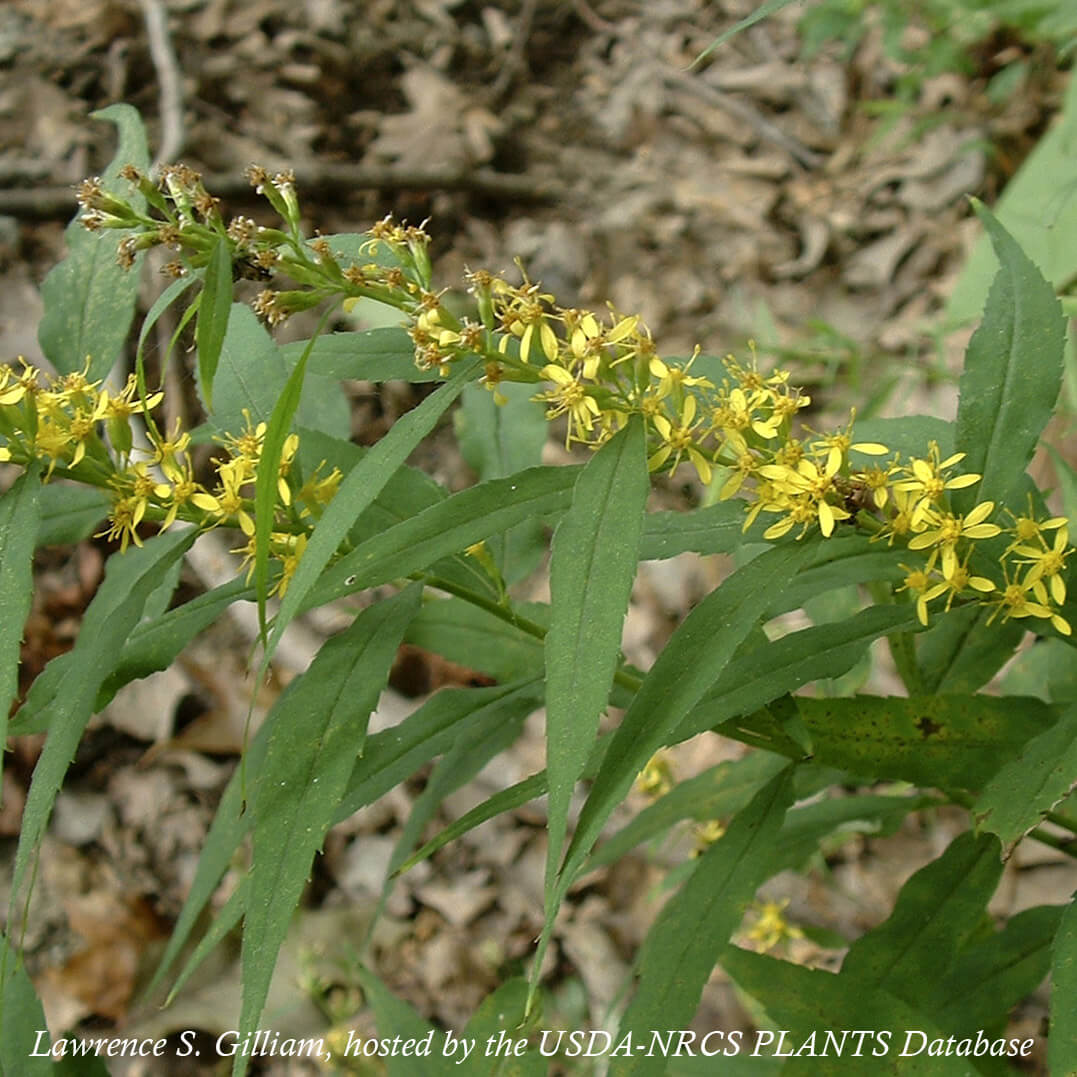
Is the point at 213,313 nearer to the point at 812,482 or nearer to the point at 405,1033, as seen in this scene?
the point at 812,482

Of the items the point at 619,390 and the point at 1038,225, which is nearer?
the point at 619,390

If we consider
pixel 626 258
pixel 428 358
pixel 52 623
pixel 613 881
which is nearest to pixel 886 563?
pixel 428 358

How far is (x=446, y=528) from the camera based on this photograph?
133 centimetres

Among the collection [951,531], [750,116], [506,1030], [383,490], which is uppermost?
[951,531]

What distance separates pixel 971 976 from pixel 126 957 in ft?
7.98

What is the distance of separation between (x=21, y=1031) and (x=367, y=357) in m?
1.26

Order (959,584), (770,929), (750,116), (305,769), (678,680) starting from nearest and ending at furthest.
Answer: (678,680) < (305,769) < (959,584) < (770,929) < (750,116)

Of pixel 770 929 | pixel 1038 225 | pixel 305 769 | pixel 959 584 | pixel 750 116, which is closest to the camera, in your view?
pixel 305 769

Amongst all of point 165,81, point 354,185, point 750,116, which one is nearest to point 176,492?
point 354,185

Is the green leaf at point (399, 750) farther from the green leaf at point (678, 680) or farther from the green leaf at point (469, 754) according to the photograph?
the green leaf at point (678, 680)

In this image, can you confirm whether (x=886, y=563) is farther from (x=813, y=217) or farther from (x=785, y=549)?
(x=813, y=217)

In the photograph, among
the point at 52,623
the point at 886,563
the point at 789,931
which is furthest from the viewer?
the point at 52,623

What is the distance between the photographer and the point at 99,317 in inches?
65.0

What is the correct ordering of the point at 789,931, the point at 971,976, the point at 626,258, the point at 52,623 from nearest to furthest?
the point at 971,976, the point at 789,931, the point at 52,623, the point at 626,258
